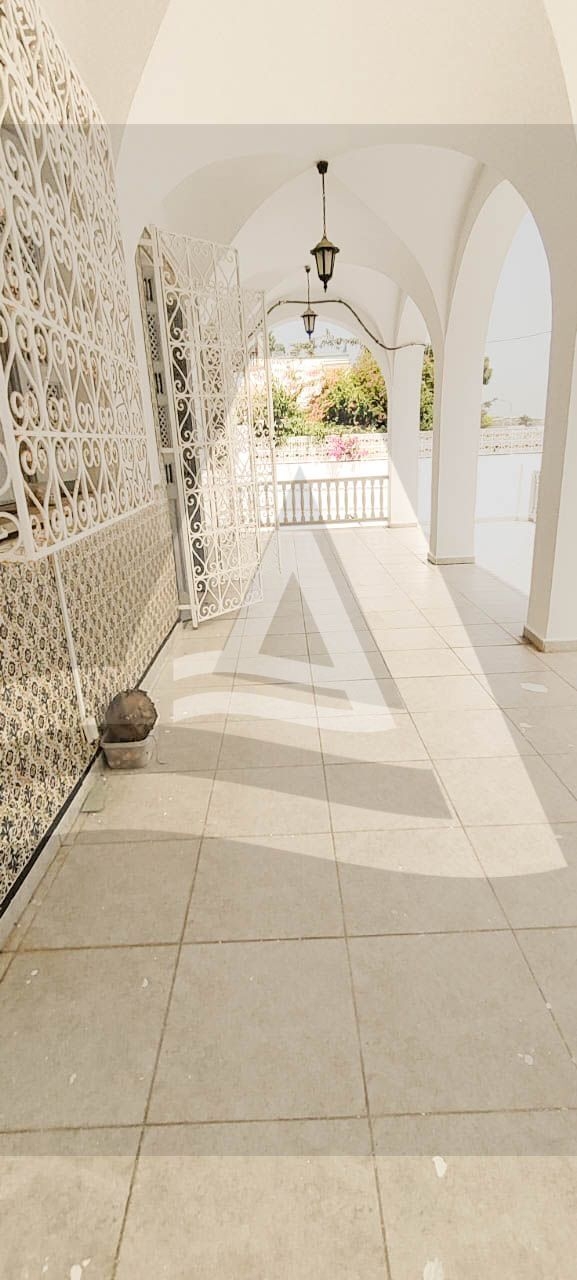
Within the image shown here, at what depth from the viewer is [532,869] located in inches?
81.7

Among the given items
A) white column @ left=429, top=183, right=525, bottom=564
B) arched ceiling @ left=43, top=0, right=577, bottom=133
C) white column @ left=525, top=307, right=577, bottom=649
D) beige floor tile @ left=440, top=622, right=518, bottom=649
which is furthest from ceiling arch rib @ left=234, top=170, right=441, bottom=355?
beige floor tile @ left=440, top=622, right=518, bottom=649

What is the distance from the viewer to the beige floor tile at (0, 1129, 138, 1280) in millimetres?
1134

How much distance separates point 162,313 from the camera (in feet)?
14.0

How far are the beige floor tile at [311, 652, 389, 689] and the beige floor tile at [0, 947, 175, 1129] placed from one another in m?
2.23

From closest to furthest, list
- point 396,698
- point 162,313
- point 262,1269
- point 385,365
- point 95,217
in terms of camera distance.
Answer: point 262,1269, point 95,217, point 396,698, point 162,313, point 385,365

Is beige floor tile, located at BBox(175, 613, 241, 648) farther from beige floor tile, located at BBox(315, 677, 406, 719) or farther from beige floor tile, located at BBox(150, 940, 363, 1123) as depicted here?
beige floor tile, located at BBox(150, 940, 363, 1123)

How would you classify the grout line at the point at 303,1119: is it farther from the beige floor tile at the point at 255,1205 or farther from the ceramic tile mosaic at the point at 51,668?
the ceramic tile mosaic at the point at 51,668

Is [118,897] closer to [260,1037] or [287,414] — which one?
[260,1037]

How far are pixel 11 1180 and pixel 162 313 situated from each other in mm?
4631

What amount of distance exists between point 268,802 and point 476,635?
2.60 m

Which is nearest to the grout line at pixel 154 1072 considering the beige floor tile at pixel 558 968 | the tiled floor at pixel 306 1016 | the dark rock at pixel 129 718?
the tiled floor at pixel 306 1016

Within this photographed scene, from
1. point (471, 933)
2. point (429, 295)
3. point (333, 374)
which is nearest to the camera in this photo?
point (471, 933)

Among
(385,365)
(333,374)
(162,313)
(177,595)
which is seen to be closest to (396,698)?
(177,595)

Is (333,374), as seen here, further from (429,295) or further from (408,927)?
(408,927)
